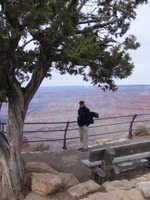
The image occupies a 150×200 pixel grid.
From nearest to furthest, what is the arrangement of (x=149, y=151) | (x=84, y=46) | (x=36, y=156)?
(x=84, y=46)
(x=149, y=151)
(x=36, y=156)

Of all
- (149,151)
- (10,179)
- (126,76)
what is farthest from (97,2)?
(10,179)

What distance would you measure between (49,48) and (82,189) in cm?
264

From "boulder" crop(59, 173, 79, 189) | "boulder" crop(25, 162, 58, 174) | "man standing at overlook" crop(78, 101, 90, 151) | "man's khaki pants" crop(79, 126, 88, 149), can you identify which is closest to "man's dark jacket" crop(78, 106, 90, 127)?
"man standing at overlook" crop(78, 101, 90, 151)

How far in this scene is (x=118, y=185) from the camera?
596 centimetres

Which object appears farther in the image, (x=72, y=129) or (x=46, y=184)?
(x=72, y=129)

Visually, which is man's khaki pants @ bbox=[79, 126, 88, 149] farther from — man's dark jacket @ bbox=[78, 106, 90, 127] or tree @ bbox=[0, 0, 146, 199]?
tree @ bbox=[0, 0, 146, 199]

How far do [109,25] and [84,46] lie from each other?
1.73 meters

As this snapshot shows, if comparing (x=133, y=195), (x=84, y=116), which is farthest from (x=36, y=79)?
(x=84, y=116)

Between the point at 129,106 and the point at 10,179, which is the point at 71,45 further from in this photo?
the point at 129,106

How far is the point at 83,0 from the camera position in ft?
20.7

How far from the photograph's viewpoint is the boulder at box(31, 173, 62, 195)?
602 cm

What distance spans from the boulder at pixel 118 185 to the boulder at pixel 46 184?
900mm

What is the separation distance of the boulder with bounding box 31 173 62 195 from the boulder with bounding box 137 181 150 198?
4.95ft

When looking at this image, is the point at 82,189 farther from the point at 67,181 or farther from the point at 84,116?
the point at 84,116
